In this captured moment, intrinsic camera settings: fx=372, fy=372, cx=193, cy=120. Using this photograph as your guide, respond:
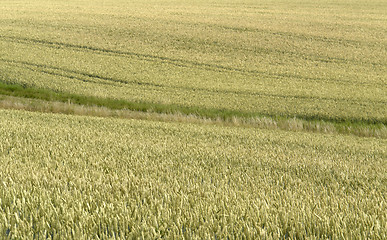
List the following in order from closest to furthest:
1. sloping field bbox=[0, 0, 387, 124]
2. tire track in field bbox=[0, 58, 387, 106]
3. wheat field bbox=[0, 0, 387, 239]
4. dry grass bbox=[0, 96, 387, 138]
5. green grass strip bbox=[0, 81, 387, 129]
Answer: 1. wheat field bbox=[0, 0, 387, 239]
2. dry grass bbox=[0, 96, 387, 138]
3. green grass strip bbox=[0, 81, 387, 129]
4. sloping field bbox=[0, 0, 387, 124]
5. tire track in field bbox=[0, 58, 387, 106]

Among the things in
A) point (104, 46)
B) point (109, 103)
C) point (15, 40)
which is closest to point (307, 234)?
point (109, 103)

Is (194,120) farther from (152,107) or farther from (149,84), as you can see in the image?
(149,84)

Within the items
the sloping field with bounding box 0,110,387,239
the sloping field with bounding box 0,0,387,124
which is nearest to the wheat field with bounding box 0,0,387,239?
the sloping field with bounding box 0,110,387,239

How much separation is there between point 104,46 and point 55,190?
108ft

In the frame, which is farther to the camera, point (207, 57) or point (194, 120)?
point (207, 57)

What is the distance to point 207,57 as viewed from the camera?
32.7m

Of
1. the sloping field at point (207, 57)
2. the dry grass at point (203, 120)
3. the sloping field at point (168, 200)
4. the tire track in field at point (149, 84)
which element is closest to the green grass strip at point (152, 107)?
the sloping field at point (207, 57)

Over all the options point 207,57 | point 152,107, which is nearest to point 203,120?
point 152,107

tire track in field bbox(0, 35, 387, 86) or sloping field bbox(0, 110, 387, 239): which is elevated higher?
sloping field bbox(0, 110, 387, 239)

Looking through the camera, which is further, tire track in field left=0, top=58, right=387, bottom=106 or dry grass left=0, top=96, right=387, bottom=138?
tire track in field left=0, top=58, right=387, bottom=106

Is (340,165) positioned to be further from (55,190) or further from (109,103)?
(109,103)

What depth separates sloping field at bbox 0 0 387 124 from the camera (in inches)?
876

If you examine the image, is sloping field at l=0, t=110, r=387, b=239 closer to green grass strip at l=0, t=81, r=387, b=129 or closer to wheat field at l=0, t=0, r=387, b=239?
wheat field at l=0, t=0, r=387, b=239

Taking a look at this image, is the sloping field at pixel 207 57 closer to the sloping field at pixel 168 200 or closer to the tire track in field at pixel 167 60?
the tire track in field at pixel 167 60
